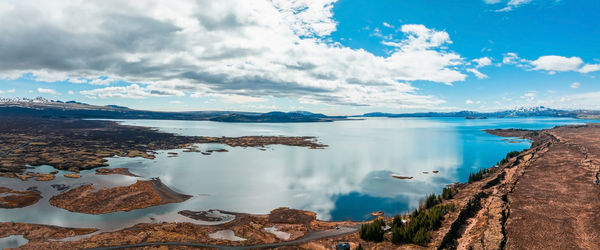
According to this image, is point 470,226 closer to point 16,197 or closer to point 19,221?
point 19,221

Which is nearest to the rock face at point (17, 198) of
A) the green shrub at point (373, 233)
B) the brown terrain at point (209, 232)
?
the brown terrain at point (209, 232)

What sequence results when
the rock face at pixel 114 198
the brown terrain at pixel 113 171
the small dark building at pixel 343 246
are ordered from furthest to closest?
the brown terrain at pixel 113 171, the rock face at pixel 114 198, the small dark building at pixel 343 246

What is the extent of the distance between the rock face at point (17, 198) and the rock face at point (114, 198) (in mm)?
3223

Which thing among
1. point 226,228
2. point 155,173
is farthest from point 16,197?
point 226,228

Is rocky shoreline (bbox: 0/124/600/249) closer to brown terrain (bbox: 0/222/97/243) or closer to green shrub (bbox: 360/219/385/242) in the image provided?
green shrub (bbox: 360/219/385/242)

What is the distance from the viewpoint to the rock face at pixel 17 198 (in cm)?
4942

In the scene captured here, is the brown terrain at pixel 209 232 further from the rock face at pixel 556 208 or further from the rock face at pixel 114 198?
the rock face at pixel 556 208

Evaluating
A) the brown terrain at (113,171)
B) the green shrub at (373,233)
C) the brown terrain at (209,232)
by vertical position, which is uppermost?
the brown terrain at (113,171)

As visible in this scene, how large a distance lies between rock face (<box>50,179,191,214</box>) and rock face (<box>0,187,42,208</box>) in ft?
10.6

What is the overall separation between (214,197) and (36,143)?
11167 centimetres

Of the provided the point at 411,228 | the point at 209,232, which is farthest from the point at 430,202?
the point at 209,232

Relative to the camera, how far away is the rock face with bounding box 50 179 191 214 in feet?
162

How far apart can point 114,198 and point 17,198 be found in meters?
16.6

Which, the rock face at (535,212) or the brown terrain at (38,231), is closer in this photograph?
the rock face at (535,212)
